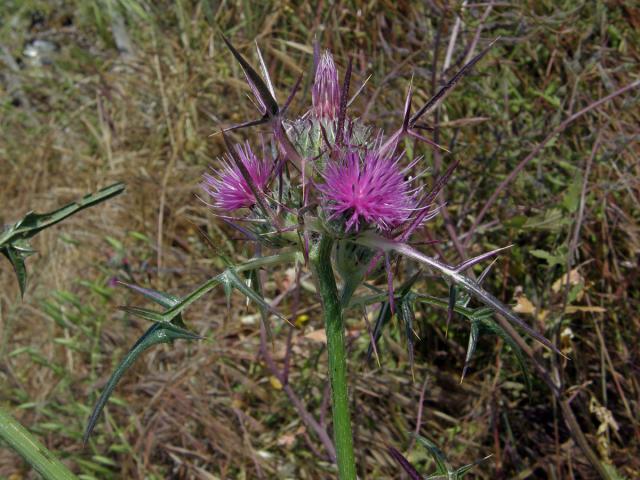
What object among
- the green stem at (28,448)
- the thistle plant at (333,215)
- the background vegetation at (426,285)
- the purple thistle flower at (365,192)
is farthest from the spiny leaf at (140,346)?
the background vegetation at (426,285)

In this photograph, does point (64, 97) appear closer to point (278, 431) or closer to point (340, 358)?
point (278, 431)

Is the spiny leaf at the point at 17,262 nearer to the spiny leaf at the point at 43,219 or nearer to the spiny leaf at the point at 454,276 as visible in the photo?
the spiny leaf at the point at 43,219

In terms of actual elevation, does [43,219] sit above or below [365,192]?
below

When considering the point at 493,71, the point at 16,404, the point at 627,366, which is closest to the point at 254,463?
the point at 16,404

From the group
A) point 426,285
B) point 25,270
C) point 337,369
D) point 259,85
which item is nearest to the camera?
point 259,85

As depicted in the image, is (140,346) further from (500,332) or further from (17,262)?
(500,332)

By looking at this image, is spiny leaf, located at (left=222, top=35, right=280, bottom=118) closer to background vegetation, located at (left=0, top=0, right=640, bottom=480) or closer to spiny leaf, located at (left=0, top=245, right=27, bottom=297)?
spiny leaf, located at (left=0, top=245, right=27, bottom=297)

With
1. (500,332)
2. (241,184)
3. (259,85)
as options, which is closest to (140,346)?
(241,184)
